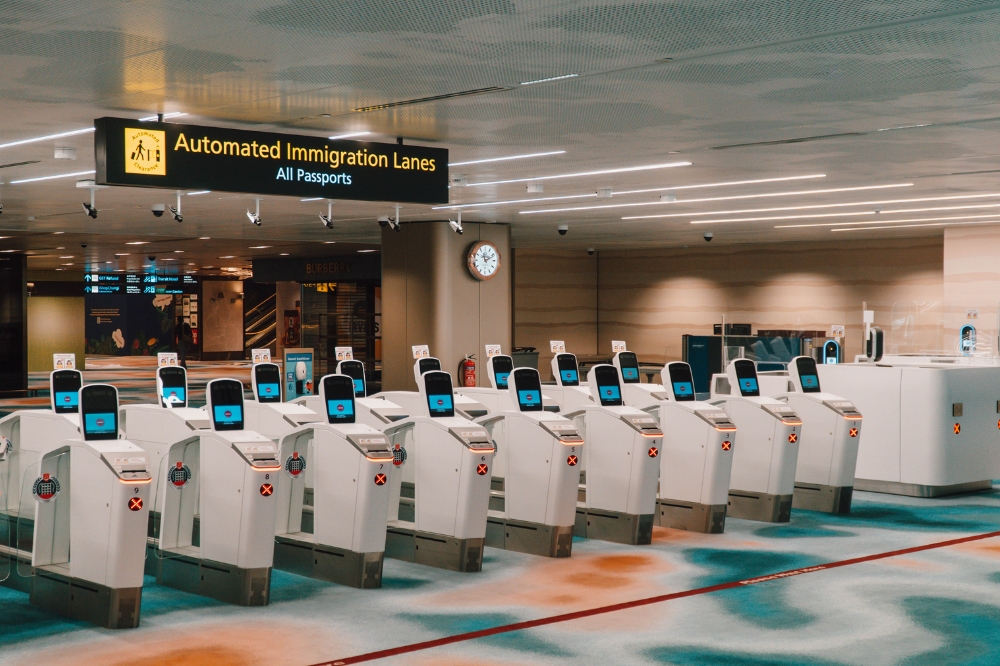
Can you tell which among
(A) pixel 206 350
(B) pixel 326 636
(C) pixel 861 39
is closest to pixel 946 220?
(C) pixel 861 39

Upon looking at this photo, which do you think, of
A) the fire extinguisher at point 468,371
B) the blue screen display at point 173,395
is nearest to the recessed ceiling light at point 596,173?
the blue screen display at point 173,395

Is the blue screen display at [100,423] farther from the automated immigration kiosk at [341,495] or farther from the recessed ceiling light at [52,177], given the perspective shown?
the recessed ceiling light at [52,177]

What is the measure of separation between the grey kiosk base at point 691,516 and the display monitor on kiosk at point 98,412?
4792 millimetres

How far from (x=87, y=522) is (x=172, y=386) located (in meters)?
3.73

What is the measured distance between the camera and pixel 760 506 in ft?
31.6

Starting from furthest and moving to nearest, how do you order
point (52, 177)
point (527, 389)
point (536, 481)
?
point (52, 177) → point (527, 389) → point (536, 481)

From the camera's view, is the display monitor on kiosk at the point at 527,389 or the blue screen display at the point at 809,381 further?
the blue screen display at the point at 809,381

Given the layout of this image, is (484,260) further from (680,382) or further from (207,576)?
(207,576)

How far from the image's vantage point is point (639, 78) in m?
6.38

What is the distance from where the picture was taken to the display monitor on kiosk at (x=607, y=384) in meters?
9.71

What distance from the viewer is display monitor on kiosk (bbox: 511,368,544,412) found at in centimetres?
871

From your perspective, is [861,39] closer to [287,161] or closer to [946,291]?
[287,161]

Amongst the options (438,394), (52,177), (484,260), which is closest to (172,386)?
(52,177)

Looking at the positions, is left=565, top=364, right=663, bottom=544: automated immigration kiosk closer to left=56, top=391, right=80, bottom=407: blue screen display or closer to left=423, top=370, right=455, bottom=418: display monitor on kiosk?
left=423, top=370, right=455, bottom=418: display monitor on kiosk
